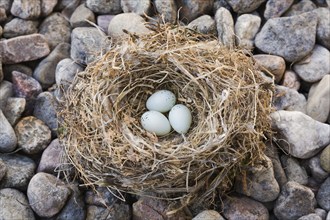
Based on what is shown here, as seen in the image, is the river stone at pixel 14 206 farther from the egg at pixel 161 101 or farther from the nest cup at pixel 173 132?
the egg at pixel 161 101

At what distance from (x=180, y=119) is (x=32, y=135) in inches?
18.1

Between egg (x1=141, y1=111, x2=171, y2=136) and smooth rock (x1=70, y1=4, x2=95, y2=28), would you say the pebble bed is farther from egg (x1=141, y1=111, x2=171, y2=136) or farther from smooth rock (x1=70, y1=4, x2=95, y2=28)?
egg (x1=141, y1=111, x2=171, y2=136)

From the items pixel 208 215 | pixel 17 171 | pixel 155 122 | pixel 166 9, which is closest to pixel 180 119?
pixel 155 122

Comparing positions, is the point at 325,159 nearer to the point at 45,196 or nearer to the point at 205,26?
the point at 205,26

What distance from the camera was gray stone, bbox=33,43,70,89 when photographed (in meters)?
2.11

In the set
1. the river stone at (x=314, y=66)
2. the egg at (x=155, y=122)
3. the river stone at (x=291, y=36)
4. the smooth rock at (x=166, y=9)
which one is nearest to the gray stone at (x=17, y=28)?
the smooth rock at (x=166, y=9)

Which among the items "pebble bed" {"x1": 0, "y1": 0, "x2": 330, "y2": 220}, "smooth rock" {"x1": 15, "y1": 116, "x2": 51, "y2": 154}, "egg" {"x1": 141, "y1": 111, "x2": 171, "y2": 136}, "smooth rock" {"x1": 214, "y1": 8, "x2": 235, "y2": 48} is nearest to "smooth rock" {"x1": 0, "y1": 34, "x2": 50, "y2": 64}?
"pebble bed" {"x1": 0, "y1": 0, "x2": 330, "y2": 220}

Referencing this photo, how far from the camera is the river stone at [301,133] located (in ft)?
6.32

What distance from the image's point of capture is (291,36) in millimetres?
2051

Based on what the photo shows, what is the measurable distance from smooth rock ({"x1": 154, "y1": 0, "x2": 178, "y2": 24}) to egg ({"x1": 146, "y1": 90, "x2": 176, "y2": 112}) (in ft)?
0.89

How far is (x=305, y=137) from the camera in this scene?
1.93 m

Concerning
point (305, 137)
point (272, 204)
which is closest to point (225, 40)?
point (305, 137)

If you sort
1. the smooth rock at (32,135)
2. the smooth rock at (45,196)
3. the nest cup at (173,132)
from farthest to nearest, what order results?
the smooth rock at (32,135)
the smooth rock at (45,196)
the nest cup at (173,132)

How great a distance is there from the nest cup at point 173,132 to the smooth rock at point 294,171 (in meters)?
0.13
